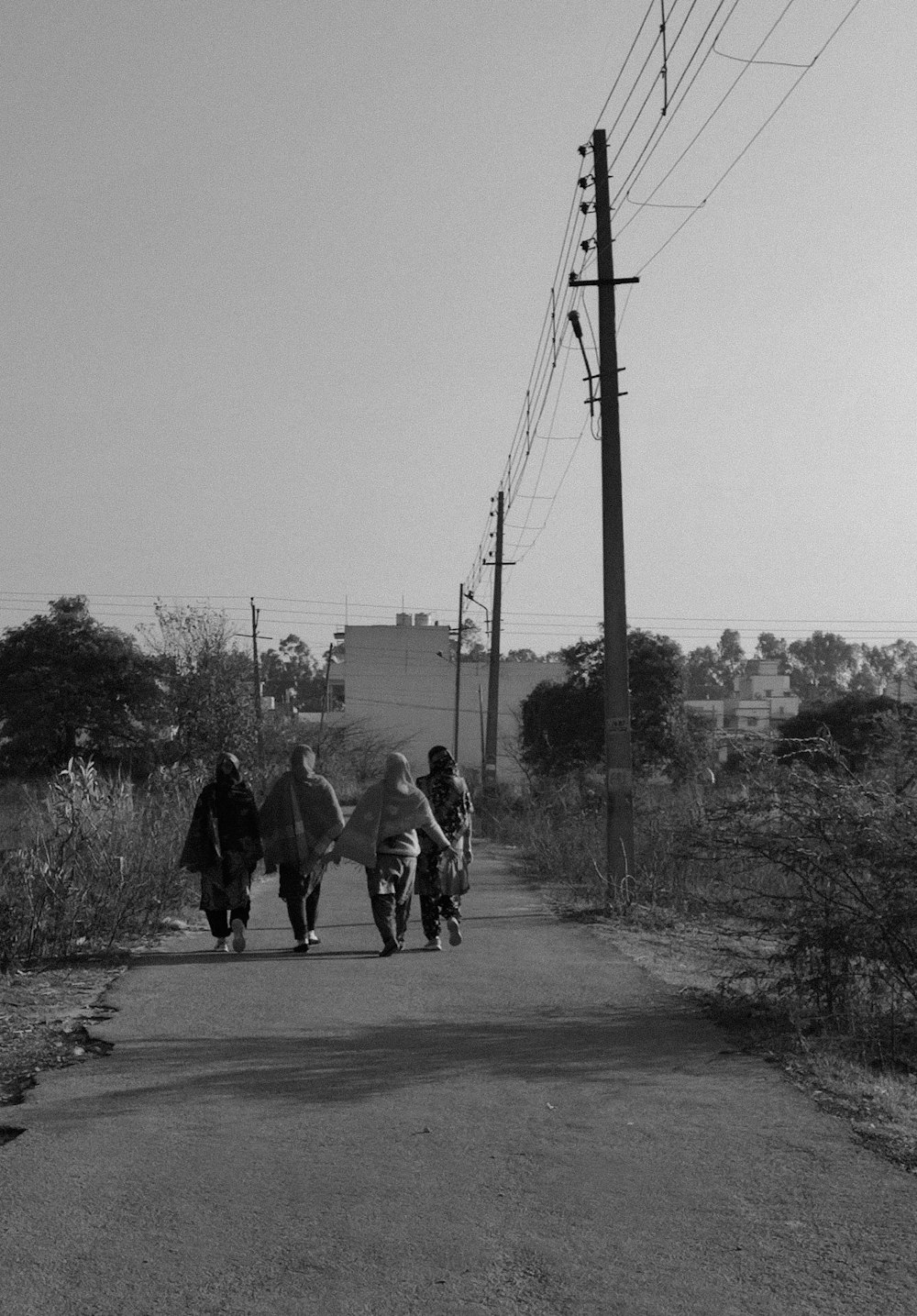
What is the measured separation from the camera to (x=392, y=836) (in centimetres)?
1354

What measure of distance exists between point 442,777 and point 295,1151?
27.9ft

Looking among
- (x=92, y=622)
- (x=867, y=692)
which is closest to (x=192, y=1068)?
(x=867, y=692)

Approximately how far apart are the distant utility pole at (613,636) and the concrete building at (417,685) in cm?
6919

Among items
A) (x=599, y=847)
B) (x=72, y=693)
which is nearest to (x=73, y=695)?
(x=72, y=693)

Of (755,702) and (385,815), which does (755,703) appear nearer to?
(755,702)

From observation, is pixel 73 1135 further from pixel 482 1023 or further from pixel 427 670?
pixel 427 670

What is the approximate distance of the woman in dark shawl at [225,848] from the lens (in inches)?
540

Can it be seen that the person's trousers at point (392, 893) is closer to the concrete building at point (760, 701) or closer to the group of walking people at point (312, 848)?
the group of walking people at point (312, 848)

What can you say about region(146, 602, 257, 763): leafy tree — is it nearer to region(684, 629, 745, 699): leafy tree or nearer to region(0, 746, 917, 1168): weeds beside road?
region(0, 746, 917, 1168): weeds beside road

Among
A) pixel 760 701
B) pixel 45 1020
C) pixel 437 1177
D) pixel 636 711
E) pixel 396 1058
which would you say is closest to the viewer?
pixel 437 1177

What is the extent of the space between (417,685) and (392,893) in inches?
2999

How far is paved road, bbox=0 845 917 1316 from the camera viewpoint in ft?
15.5

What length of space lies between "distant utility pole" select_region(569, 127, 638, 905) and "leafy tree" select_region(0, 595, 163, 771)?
123 ft

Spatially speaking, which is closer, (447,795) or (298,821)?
(298,821)
